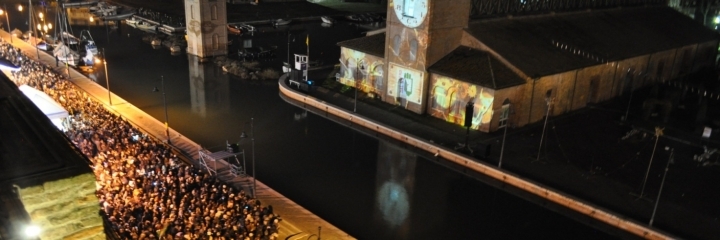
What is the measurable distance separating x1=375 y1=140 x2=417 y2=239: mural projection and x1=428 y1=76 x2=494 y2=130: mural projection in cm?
493

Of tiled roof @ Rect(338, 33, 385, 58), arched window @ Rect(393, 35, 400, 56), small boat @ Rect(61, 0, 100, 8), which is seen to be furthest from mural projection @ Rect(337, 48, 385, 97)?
small boat @ Rect(61, 0, 100, 8)

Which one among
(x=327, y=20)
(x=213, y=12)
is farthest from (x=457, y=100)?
(x=327, y=20)

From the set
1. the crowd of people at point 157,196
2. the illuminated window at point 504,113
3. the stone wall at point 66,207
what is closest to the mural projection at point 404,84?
the illuminated window at point 504,113

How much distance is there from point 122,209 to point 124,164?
381cm

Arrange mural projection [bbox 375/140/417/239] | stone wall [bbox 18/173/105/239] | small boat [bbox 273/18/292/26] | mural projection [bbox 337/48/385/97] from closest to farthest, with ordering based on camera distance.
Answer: stone wall [bbox 18/173/105/239]
mural projection [bbox 375/140/417/239]
mural projection [bbox 337/48/385/97]
small boat [bbox 273/18/292/26]

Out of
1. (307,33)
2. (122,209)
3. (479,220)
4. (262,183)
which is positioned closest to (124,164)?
(122,209)

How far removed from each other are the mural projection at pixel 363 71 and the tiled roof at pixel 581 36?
7050 mm

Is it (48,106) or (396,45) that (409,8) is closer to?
(396,45)

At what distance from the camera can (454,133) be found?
31.0 meters

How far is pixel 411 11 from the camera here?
3288cm

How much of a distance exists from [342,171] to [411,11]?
11.7 m

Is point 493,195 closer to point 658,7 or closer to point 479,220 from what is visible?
point 479,220

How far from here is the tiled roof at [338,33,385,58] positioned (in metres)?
37.1

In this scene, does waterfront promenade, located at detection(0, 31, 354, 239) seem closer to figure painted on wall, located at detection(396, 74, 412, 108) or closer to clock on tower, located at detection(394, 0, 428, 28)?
figure painted on wall, located at detection(396, 74, 412, 108)
